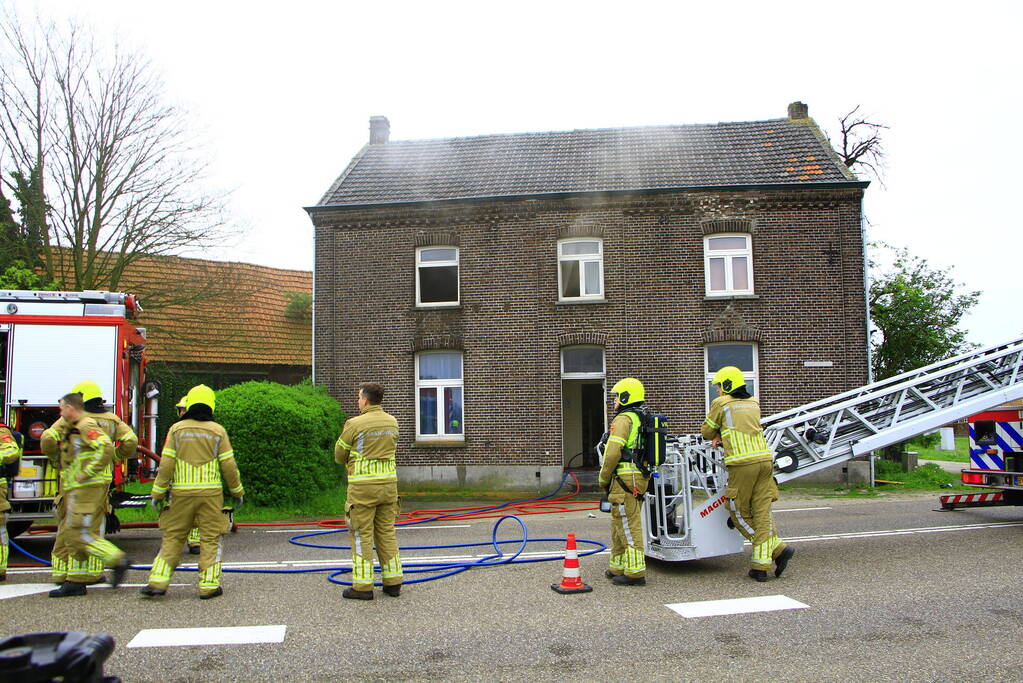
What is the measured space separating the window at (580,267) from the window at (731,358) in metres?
2.76

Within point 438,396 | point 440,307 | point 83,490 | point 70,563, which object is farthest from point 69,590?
point 440,307

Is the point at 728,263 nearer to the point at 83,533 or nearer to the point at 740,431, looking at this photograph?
the point at 740,431

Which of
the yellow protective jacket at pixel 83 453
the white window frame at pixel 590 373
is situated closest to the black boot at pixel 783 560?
the yellow protective jacket at pixel 83 453

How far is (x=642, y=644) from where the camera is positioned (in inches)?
216

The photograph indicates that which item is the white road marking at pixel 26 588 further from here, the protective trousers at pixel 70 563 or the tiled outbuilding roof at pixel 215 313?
the tiled outbuilding roof at pixel 215 313

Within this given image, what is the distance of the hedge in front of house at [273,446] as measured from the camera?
13383 millimetres

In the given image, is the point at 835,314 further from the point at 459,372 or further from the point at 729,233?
the point at 459,372

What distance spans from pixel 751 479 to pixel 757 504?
9.4 inches

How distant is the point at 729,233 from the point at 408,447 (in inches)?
326

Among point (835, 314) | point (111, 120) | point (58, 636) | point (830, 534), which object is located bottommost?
point (830, 534)

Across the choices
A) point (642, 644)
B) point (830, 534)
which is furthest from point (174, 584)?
point (830, 534)

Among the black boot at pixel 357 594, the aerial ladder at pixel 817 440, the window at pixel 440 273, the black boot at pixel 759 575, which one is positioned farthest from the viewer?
the window at pixel 440 273

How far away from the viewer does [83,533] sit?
23.3 feet

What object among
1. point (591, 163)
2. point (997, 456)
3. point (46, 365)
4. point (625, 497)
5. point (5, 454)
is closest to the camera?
point (625, 497)
